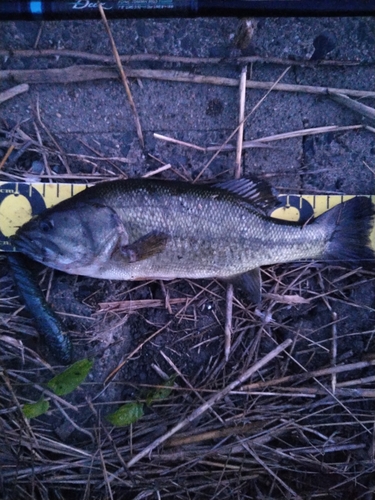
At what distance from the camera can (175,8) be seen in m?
2.99

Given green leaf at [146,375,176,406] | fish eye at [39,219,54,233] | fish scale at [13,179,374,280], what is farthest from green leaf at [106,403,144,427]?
fish eye at [39,219,54,233]

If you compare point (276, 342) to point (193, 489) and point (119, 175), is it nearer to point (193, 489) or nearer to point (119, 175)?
point (193, 489)

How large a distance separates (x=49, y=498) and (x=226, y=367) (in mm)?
1564

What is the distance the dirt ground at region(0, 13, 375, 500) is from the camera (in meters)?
3.14

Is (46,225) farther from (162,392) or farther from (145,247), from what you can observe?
(162,392)

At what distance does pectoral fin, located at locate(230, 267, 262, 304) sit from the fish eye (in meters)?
1.35

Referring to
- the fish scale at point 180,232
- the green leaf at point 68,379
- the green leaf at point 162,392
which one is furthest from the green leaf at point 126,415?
the fish scale at point 180,232

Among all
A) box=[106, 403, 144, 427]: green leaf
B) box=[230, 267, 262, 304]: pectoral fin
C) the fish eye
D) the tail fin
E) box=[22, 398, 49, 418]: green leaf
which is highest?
the fish eye

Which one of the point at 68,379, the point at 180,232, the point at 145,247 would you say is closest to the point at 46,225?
the point at 145,247

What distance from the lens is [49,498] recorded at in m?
3.08

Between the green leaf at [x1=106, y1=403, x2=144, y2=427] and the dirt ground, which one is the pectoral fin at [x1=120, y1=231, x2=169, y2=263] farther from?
the green leaf at [x1=106, y1=403, x2=144, y2=427]

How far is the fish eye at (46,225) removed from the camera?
2.90m

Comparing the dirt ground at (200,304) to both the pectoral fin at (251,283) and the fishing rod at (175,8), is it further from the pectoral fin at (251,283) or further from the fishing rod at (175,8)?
the fishing rod at (175,8)

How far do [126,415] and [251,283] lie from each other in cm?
128
